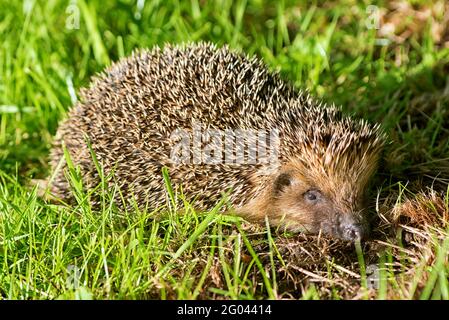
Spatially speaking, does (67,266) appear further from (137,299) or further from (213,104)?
(213,104)

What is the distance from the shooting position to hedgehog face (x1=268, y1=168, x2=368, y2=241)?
367cm

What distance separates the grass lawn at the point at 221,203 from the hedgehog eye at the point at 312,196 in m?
0.22

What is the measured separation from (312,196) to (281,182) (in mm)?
183

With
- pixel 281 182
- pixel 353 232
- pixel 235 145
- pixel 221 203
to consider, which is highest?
pixel 235 145

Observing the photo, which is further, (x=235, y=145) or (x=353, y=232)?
(x=235, y=145)

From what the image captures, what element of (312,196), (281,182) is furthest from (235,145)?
(312,196)

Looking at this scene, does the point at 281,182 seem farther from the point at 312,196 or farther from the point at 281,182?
the point at 312,196

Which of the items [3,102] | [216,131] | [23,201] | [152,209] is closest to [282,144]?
[216,131]

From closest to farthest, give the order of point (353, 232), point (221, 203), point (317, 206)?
1. point (221, 203)
2. point (353, 232)
3. point (317, 206)

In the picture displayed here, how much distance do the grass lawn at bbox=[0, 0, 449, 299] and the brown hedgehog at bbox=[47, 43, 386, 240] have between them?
15 centimetres

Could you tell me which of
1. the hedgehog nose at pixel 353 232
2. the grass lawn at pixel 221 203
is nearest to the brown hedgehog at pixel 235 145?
the hedgehog nose at pixel 353 232

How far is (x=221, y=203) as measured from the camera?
3463 mm

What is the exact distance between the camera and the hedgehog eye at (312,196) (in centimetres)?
382

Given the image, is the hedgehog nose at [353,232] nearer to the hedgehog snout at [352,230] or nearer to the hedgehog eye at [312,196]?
the hedgehog snout at [352,230]
